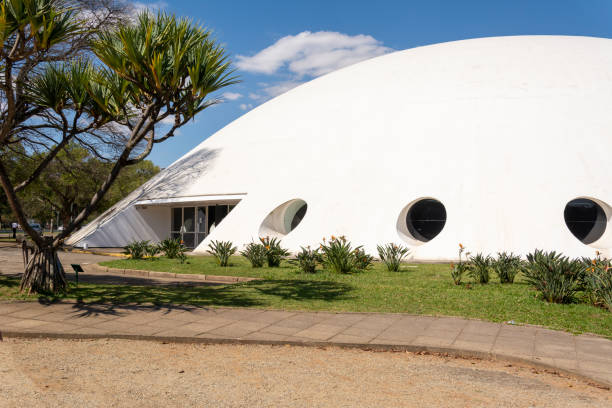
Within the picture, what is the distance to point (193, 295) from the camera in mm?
8500

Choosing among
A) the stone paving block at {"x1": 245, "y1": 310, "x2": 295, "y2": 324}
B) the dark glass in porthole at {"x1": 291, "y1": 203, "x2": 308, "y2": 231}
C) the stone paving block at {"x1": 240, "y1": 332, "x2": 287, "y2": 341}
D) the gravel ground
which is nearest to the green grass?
the stone paving block at {"x1": 245, "y1": 310, "x2": 295, "y2": 324}

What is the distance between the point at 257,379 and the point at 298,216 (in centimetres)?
1303

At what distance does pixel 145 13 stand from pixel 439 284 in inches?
296

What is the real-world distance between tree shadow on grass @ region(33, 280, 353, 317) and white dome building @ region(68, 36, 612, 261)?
5377 millimetres

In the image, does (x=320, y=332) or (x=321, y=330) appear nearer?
(x=320, y=332)

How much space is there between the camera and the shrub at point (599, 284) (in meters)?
7.20

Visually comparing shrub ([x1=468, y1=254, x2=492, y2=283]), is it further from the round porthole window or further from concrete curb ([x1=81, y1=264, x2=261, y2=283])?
concrete curb ([x1=81, y1=264, x2=261, y2=283])

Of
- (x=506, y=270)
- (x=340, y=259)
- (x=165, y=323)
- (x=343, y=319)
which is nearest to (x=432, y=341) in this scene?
(x=343, y=319)

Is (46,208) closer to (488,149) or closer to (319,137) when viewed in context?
(319,137)

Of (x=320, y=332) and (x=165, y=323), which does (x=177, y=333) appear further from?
(x=320, y=332)

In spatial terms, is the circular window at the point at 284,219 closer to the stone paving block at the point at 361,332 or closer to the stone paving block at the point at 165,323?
the stone paving block at the point at 165,323

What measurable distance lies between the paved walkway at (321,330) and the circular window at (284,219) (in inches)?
374

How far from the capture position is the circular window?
16656 millimetres

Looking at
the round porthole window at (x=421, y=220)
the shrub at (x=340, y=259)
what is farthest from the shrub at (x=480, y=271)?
the round porthole window at (x=421, y=220)
